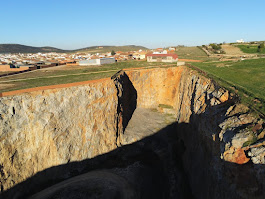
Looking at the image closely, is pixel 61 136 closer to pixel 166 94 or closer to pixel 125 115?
pixel 125 115

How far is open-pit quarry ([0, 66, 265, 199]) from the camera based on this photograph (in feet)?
52.1

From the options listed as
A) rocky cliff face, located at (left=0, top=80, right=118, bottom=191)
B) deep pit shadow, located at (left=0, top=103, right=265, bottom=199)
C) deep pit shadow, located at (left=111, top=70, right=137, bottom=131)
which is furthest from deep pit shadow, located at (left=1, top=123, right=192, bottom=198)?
deep pit shadow, located at (left=111, top=70, right=137, bottom=131)

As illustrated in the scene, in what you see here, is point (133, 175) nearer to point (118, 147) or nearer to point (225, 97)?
point (118, 147)

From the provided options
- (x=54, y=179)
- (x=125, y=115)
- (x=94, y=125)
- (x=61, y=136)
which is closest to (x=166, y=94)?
(x=125, y=115)

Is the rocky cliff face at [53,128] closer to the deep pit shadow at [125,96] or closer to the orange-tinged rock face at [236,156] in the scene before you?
the deep pit shadow at [125,96]

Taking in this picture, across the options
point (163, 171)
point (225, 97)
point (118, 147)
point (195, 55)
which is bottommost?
point (163, 171)

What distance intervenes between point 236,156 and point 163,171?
1808 centimetres

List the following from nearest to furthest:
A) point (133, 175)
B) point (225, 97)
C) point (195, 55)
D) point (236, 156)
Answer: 1. point (236, 156)
2. point (225, 97)
3. point (133, 175)
4. point (195, 55)

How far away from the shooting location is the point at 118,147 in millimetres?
34250

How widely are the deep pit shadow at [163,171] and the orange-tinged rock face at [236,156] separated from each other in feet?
1.41

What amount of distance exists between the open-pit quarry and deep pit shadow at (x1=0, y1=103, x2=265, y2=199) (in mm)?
104

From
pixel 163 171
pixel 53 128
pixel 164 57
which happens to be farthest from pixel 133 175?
pixel 164 57

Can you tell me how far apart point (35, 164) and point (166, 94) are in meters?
32.6

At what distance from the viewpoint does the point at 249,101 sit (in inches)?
730
